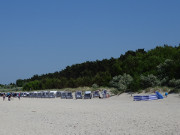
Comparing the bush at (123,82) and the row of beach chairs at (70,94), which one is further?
the row of beach chairs at (70,94)

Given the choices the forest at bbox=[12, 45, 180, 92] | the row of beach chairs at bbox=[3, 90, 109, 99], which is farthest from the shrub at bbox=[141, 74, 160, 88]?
the row of beach chairs at bbox=[3, 90, 109, 99]

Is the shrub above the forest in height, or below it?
below

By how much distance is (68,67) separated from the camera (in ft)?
320

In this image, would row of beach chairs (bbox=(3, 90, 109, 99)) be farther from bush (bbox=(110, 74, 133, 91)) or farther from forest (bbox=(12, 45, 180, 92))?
forest (bbox=(12, 45, 180, 92))

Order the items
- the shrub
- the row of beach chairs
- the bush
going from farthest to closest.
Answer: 1. the row of beach chairs
2. the bush
3. the shrub

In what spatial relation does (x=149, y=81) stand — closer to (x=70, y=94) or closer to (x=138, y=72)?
(x=138, y=72)

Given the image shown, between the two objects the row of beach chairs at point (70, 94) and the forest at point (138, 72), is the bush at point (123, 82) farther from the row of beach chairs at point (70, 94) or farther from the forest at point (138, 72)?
the row of beach chairs at point (70, 94)

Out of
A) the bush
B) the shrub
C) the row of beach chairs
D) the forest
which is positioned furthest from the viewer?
the row of beach chairs

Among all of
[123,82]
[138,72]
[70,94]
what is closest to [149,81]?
[123,82]

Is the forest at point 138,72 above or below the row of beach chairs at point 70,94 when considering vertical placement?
above

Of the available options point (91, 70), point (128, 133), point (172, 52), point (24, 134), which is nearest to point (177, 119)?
point (128, 133)

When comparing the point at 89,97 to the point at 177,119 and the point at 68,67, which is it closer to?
the point at 177,119

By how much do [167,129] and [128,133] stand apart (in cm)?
136

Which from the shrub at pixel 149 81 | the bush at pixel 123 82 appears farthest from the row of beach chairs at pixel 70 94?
the shrub at pixel 149 81
